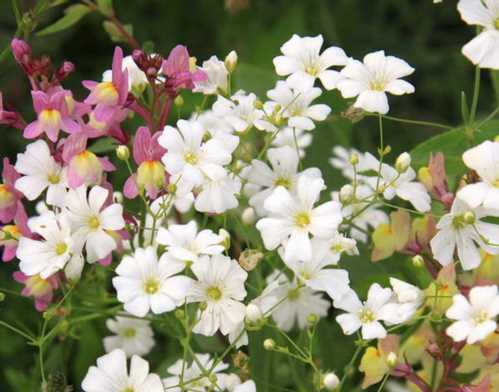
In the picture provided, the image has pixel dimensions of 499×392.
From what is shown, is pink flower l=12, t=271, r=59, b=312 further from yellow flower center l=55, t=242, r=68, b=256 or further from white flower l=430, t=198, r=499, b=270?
white flower l=430, t=198, r=499, b=270

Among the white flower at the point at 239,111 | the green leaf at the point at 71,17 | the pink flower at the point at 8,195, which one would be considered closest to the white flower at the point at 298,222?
the white flower at the point at 239,111

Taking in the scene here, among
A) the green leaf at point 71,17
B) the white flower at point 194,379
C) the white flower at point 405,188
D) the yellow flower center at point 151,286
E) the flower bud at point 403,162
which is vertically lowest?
the white flower at point 194,379

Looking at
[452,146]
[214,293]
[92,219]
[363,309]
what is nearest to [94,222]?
[92,219]

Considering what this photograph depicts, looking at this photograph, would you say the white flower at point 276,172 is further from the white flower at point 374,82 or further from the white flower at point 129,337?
the white flower at point 129,337

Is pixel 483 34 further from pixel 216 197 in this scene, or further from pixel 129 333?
pixel 129 333

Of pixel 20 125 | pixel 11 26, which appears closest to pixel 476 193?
pixel 20 125

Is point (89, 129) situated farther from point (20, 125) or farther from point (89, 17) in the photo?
point (89, 17)

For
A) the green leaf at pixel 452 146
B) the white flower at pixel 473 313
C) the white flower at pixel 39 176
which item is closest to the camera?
the white flower at pixel 473 313
